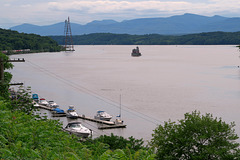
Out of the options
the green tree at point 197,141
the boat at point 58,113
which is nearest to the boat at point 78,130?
the boat at point 58,113

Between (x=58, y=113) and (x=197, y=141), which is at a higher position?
(x=197, y=141)

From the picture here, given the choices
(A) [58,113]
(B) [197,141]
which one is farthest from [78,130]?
(B) [197,141]

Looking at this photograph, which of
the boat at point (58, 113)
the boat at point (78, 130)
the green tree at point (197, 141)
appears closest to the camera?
the green tree at point (197, 141)

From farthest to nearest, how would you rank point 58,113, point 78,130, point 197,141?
1. point 58,113
2. point 78,130
3. point 197,141

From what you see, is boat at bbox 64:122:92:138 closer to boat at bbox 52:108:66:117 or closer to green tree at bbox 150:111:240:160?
boat at bbox 52:108:66:117

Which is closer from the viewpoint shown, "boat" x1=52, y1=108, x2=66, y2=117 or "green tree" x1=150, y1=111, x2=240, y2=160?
"green tree" x1=150, y1=111, x2=240, y2=160

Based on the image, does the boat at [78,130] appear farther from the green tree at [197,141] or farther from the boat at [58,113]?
the green tree at [197,141]

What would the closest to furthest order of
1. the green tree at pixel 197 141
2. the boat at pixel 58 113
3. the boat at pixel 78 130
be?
the green tree at pixel 197 141 → the boat at pixel 78 130 → the boat at pixel 58 113

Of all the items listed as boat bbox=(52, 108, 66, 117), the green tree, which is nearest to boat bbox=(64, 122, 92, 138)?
boat bbox=(52, 108, 66, 117)

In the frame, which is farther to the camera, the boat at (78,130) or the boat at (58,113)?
the boat at (58,113)

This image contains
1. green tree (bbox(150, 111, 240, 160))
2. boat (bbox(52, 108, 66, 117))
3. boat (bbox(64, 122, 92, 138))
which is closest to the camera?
green tree (bbox(150, 111, 240, 160))

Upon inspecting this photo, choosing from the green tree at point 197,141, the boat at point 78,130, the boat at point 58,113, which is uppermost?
the green tree at point 197,141

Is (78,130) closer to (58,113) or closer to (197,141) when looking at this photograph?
(58,113)

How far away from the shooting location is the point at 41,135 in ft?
40.8
